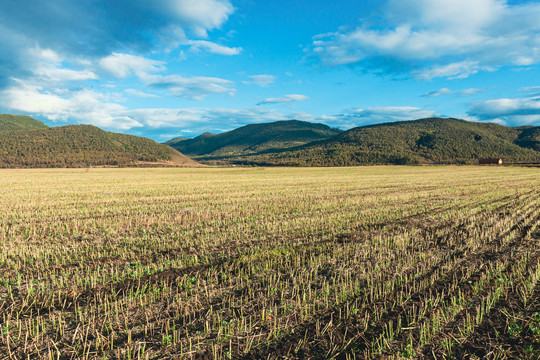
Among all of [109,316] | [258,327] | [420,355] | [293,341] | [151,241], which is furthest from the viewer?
[151,241]

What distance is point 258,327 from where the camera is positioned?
4582 millimetres

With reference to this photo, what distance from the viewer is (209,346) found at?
13.5 feet

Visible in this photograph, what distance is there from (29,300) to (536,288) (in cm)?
1014

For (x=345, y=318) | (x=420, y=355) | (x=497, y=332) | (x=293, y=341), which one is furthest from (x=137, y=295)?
(x=497, y=332)

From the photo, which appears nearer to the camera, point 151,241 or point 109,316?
point 109,316

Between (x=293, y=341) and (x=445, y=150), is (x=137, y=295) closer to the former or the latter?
(x=293, y=341)

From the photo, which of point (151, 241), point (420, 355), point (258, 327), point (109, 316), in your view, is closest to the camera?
point (420, 355)

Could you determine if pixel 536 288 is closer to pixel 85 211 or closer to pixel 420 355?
pixel 420 355

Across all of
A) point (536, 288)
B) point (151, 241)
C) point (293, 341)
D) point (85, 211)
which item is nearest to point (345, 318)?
point (293, 341)

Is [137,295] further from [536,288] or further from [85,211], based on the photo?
[85,211]

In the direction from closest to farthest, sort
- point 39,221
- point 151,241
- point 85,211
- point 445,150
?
point 151,241 < point 39,221 < point 85,211 < point 445,150

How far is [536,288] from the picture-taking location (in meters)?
5.92

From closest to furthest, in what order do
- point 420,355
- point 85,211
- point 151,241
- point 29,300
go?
point 420,355
point 29,300
point 151,241
point 85,211

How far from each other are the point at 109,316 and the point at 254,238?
5.78 m
